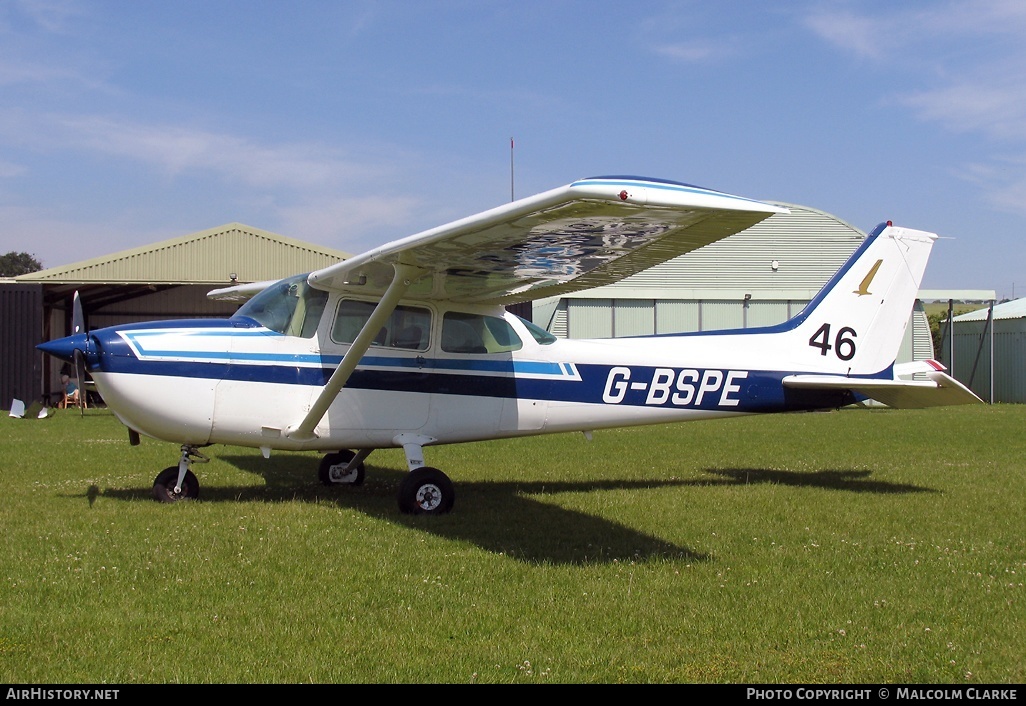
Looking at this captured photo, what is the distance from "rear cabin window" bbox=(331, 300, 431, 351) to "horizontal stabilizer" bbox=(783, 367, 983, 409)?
3.98 metres

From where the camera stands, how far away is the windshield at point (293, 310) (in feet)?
28.2

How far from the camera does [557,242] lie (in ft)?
22.0

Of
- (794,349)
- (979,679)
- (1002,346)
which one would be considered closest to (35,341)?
(794,349)

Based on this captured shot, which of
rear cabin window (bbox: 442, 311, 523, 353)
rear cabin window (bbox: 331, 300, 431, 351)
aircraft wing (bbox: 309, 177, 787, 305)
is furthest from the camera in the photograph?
rear cabin window (bbox: 442, 311, 523, 353)

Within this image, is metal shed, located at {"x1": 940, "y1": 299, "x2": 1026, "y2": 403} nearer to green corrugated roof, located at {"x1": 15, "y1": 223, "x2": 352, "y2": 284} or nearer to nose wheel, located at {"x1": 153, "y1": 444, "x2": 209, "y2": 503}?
green corrugated roof, located at {"x1": 15, "y1": 223, "x2": 352, "y2": 284}

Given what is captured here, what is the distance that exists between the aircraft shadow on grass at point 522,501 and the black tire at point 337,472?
12 cm

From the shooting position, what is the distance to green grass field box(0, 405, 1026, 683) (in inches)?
164

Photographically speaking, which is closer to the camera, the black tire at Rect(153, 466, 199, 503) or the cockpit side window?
the black tire at Rect(153, 466, 199, 503)

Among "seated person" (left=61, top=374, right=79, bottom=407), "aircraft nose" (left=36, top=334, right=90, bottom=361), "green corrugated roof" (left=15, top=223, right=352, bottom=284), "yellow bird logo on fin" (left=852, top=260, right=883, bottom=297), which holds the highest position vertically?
"green corrugated roof" (left=15, top=223, right=352, bottom=284)

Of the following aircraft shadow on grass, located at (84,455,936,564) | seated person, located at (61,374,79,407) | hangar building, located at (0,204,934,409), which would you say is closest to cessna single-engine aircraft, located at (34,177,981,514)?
aircraft shadow on grass, located at (84,455,936,564)

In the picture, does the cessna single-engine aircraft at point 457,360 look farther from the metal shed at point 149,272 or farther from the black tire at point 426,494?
the metal shed at point 149,272

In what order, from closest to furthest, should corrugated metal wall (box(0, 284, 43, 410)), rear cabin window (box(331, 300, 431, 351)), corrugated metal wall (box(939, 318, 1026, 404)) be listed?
1. rear cabin window (box(331, 300, 431, 351))
2. corrugated metal wall (box(0, 284, 43, 410))
3. corrugated metal wall (box(939, 318, 1026, 404))

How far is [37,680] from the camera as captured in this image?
12.6 ft
